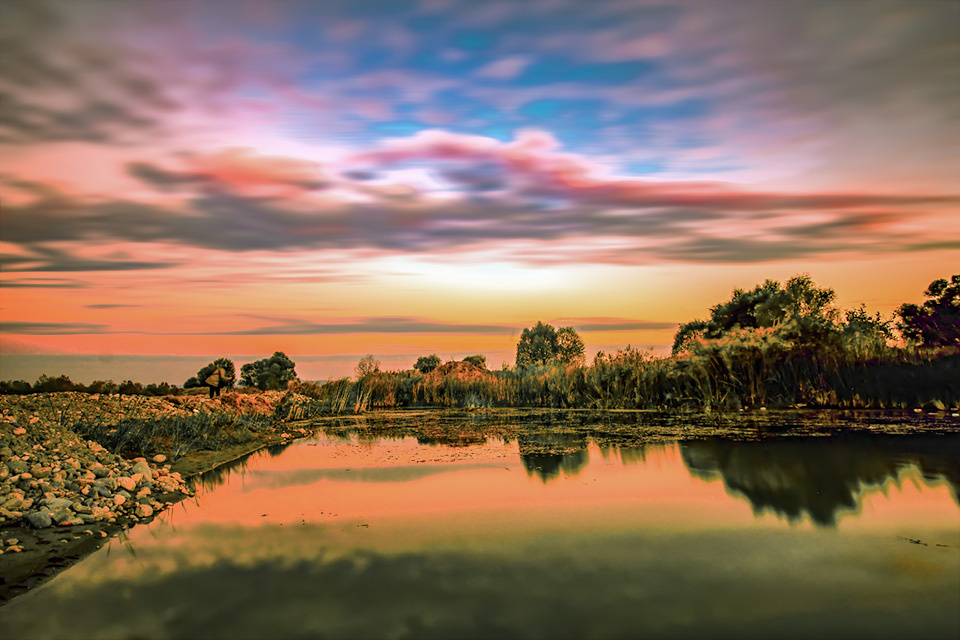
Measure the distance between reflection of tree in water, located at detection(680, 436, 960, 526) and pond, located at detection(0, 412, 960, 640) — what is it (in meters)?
0.04

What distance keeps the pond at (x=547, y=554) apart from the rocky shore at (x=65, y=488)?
32 cm

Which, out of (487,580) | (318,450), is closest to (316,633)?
(487,580)

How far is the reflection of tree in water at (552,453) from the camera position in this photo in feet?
26.1

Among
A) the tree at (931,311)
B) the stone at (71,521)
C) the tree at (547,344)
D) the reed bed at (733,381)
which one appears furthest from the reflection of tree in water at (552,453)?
the tree at (547,344)

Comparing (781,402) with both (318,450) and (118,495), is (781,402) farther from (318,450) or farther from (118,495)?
(118,495)

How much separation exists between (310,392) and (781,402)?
15311mm

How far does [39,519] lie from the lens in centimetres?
546

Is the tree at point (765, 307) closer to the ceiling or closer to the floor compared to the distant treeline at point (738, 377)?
closer to the ceiling

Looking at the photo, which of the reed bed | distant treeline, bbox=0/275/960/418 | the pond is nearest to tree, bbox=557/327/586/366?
distant treeline, bbox=0/275/960/418

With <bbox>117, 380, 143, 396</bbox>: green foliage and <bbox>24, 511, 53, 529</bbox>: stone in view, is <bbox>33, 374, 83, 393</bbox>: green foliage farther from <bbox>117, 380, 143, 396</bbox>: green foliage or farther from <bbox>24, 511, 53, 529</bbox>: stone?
<bbox>24, 511, 53, 529</bbox>: stone

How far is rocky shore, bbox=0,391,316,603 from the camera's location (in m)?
4.86

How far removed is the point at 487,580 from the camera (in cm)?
406

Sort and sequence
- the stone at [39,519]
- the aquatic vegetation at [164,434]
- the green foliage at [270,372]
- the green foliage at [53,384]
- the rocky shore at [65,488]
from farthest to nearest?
the green foliage at [270,372] → the green foliage at [53,384] → the aquatic vegetation at [164,434] → the stone at [39,519] → the rocky shore at [65,488]

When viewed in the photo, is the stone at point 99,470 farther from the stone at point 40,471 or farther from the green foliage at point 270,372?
the green foliage at point 270,372
